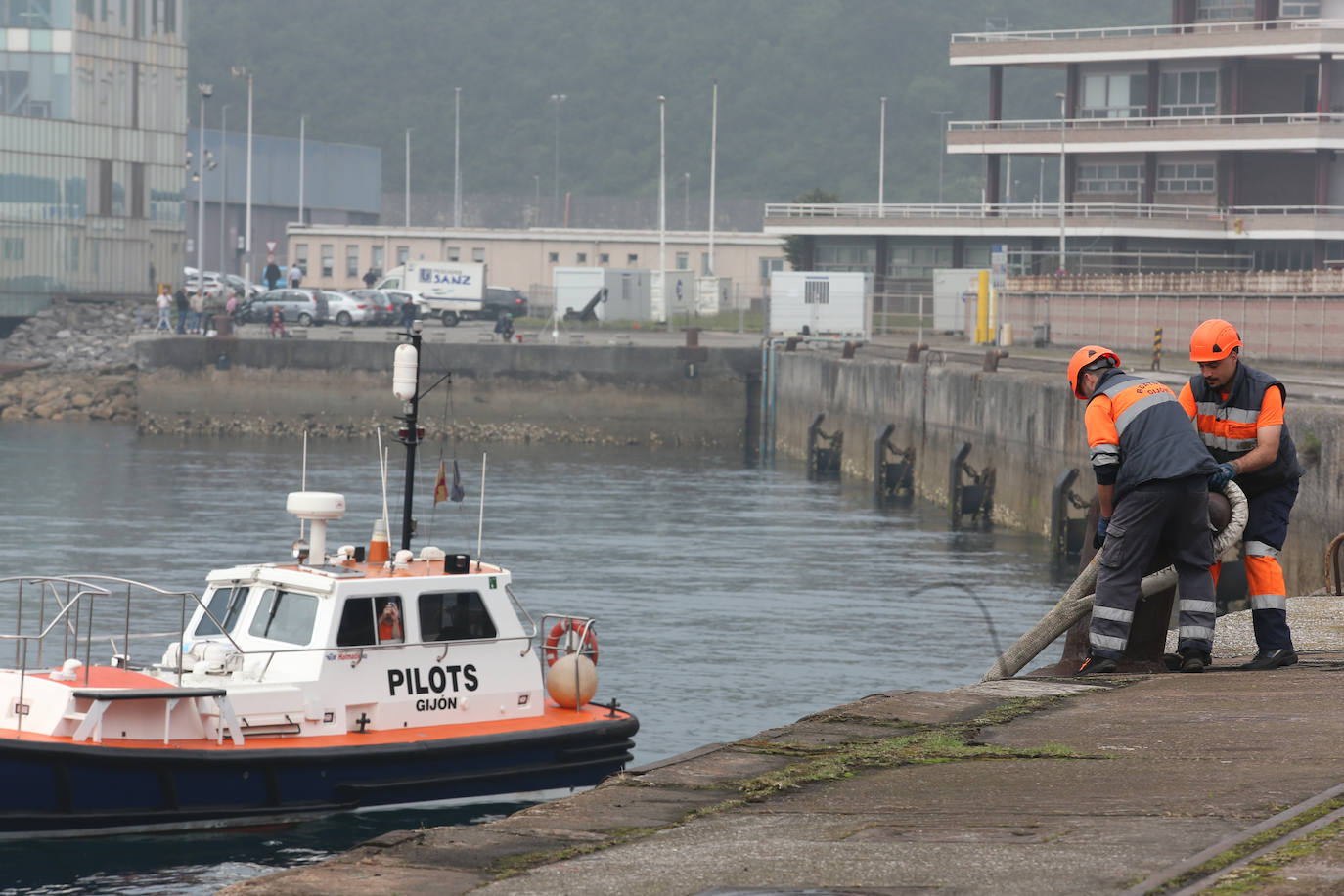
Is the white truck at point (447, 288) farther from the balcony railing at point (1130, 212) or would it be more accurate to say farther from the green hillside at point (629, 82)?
the green hillside at point (629, 82)

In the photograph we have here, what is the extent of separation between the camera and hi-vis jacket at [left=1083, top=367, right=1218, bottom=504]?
9305 mm

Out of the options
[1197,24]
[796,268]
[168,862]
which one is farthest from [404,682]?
[796,268]

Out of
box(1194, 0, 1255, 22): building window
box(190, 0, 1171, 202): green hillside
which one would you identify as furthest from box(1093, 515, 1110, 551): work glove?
box(190, 0, 1171, 202): green hillside

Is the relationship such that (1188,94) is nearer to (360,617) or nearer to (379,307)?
(379,307)

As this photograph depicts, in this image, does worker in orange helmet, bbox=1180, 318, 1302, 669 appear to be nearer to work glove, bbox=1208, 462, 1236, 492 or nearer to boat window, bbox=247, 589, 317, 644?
work glove, bbox=1208, 462, 1236, 492

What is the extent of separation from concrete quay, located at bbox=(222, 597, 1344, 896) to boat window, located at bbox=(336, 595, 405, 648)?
22.3 ft

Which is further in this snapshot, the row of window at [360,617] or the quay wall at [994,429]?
the quay wall at [994,429]

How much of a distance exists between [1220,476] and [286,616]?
28.1 feet

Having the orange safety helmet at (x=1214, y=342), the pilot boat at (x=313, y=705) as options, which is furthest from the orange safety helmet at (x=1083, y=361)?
the pilot boat at (x=313, y=705)

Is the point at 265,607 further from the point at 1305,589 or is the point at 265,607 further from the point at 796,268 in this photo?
the point at 796,268

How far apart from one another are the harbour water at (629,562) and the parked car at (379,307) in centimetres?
1503

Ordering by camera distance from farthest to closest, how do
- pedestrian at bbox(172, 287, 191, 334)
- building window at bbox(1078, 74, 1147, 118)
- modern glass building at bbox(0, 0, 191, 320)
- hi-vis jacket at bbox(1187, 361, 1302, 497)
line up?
building window at bbox(1078, 74, 1147, 118), modern glass building at bbox(0, 0, 191, 320), pedestrian at bbox(172, 287, 191, 334), hi-vis jacket at bbox(1187, 361, 1302, 497)

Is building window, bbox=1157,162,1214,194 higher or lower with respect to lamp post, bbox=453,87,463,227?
lower

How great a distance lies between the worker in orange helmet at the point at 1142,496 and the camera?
9.32 m
